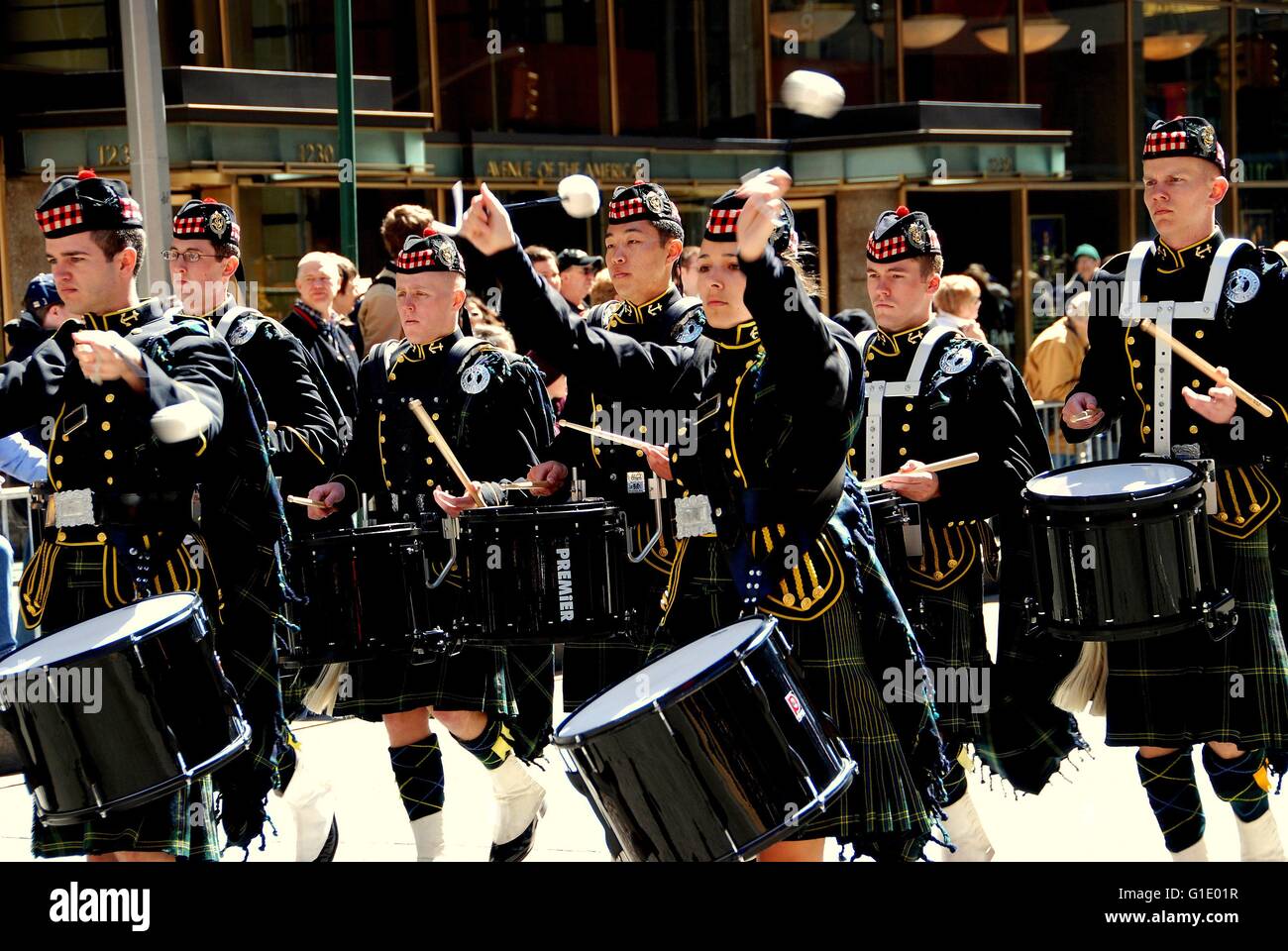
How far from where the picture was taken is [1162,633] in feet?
14.9

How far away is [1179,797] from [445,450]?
7.17 feet

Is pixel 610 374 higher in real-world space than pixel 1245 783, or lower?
higher

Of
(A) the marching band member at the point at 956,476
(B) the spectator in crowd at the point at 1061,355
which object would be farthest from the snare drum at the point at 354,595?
(B) the spectator in crowd at the point at 1061,355

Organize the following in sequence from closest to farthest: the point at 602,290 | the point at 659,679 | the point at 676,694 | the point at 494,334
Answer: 1. the point at 676,694
2. the point at 659,679
3. the point at 494,334
4. the point at 602,290

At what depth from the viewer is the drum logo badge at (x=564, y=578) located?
16.7 ft

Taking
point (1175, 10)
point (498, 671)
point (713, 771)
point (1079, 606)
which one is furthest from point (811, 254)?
point (1175, 10)

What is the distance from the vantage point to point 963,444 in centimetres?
517

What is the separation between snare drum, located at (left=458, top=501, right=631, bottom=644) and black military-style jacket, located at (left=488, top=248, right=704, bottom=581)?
224 millimetres

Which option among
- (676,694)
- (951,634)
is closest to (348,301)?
(951,634)

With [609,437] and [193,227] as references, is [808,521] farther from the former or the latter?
[193,227]

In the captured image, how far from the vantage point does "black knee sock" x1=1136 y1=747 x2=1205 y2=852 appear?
4.90 metres

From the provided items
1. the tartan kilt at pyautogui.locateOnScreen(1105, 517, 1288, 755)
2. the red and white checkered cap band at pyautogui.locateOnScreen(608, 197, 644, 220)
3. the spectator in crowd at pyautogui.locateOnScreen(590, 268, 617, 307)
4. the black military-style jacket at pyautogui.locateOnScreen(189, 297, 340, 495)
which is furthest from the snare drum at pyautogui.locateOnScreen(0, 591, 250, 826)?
the spectator in crowd at pyautogui.locateOnScreen(590, 268, 617, 307)

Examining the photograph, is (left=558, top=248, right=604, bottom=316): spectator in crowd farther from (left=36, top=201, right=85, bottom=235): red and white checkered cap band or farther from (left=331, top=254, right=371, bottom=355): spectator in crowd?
(left=36, top=201, right=85, bottom=235): red and white checkered cap band
